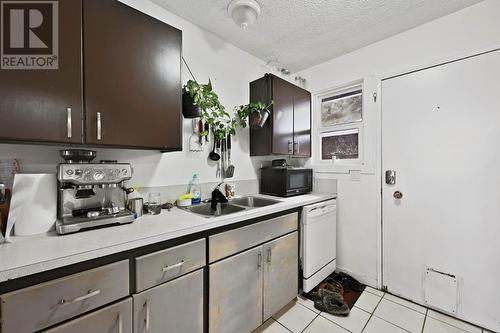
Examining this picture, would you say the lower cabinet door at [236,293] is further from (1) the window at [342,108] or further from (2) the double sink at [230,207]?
(1) the window at [342,108]

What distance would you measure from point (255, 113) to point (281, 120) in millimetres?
321

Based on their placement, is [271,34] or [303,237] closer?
[303,237]

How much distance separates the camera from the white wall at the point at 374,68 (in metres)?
1.60

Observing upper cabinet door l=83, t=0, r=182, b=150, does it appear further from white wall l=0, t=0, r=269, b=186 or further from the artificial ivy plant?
white wall l=0, t=0, r=269, b=186

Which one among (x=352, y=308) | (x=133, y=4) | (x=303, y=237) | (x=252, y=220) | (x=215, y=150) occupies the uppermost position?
(x=133, y=4)

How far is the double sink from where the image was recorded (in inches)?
66.2

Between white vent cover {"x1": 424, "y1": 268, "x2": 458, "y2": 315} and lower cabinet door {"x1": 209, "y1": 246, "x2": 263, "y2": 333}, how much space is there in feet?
5.08

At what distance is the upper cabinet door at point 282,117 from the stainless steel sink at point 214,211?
725mm

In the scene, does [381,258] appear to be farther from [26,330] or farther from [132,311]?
[26,330]

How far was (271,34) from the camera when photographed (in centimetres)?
197

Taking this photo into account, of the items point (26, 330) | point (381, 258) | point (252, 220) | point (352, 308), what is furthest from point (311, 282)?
point (26, 330)

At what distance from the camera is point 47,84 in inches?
36.8

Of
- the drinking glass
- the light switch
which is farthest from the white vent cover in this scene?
the drinking glass

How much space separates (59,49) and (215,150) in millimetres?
1248
